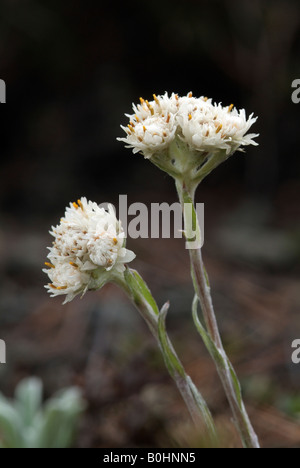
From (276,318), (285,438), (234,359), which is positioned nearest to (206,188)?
(276,318)

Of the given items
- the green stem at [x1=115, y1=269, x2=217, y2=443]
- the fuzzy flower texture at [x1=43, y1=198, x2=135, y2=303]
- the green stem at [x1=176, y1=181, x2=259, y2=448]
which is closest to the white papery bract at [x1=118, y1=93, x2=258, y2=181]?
the green stem at [x1=176, y1=181, x2=259, y2=448]

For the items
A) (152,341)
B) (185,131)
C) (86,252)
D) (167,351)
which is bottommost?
(152,341)

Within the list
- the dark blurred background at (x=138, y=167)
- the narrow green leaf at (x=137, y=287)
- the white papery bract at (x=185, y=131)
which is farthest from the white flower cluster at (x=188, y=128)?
the dark blurred background at (x=138, y=167)

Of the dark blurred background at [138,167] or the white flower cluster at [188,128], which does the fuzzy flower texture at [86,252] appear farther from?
the dark blurred background at [138,167]

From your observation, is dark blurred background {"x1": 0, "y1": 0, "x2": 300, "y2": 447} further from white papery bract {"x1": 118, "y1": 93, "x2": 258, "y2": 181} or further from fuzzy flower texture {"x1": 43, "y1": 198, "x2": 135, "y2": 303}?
white papery bract {"x1": 118, "y1": 93, "x2": 258, "y2": 181}

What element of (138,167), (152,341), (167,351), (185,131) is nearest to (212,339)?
(167,351)

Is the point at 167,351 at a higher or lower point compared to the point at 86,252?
lower

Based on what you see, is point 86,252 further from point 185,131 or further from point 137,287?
point 185,131
